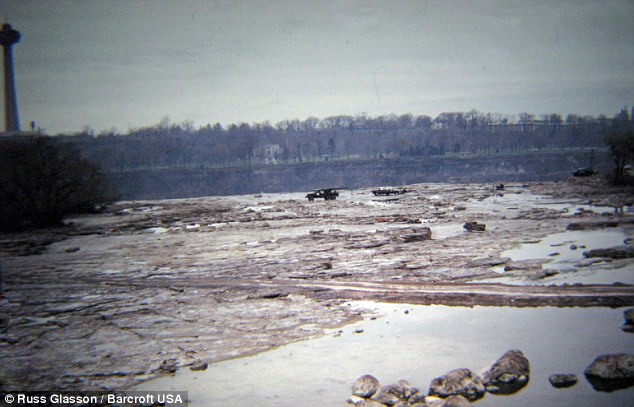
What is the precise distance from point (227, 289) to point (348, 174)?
316ft

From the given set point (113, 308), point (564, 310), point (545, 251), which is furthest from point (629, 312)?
point (113, 308)

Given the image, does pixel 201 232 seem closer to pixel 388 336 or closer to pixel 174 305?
pixel 174 305

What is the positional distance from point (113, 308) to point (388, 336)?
658 cm

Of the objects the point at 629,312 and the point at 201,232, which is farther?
the point at 201,232

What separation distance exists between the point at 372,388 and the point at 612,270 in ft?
29.6

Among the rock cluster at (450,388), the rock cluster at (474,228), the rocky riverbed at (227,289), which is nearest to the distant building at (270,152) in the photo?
the rocky riverbed at (227,289)

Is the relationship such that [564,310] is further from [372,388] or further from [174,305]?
[174,305]

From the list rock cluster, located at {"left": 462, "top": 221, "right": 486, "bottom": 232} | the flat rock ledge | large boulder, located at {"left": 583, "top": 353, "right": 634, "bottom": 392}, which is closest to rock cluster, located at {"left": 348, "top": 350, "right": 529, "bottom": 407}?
large boulder, located at {"left": 583, "top": 353, "right": 634, "bottom": 392}

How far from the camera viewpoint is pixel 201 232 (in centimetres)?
2589

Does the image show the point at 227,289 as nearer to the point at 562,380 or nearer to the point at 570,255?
the point at 562,380

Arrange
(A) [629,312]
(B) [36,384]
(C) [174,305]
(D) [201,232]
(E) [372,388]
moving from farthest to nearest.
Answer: (D) [201,232] → (C) [174,305] → (A) [629,312] → (B) [36,384] → (E) [372,388]

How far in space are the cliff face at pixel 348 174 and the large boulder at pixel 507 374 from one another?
8990 centimetres

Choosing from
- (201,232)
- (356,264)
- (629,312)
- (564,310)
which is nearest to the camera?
(629,312)

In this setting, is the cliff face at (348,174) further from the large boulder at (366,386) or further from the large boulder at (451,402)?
the large boulder at (451,402)
